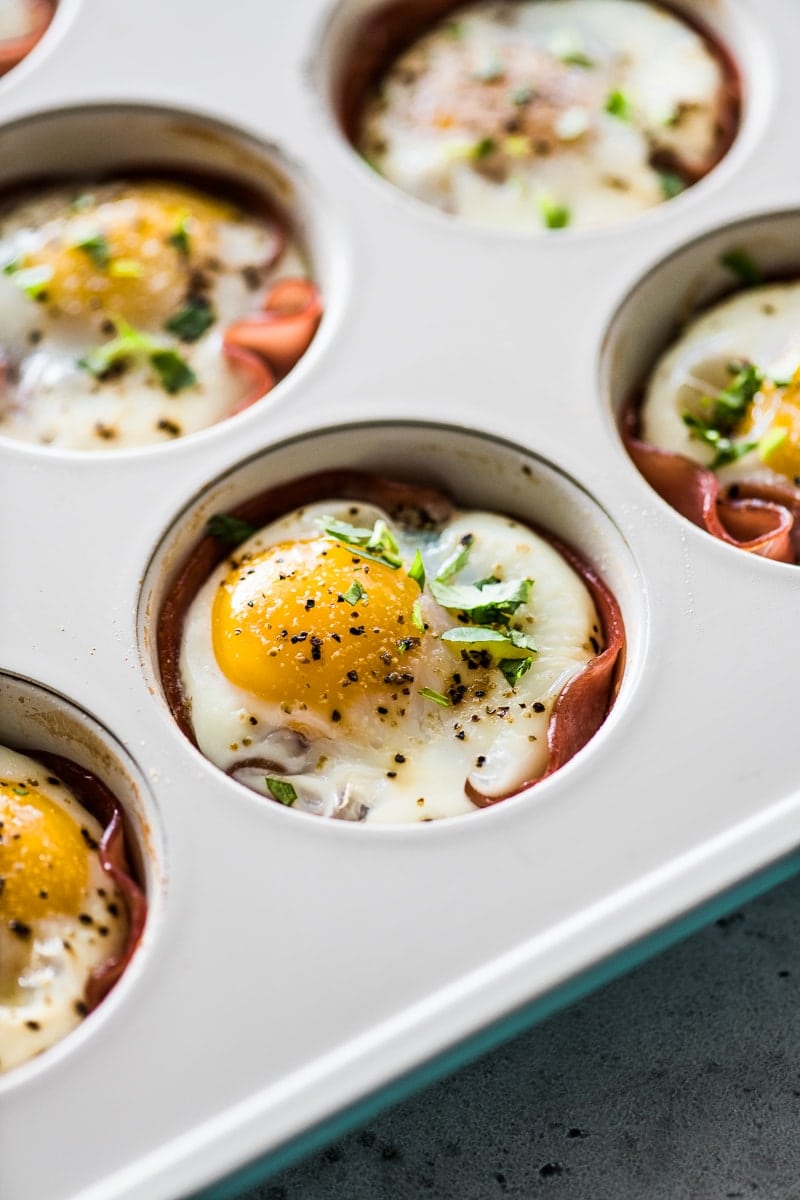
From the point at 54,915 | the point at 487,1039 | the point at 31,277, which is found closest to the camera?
the point at 487,1039

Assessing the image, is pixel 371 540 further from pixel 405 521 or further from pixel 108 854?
pixel 108 854

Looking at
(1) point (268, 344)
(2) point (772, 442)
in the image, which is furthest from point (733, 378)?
(1) point (268, 344)

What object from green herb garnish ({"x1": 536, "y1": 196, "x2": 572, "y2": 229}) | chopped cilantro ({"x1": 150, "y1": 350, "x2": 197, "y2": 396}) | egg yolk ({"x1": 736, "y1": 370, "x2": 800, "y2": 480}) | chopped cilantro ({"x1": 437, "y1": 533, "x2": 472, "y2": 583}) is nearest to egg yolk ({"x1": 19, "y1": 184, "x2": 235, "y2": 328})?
chopped cilantro ({"x1": 150, "y1": 350, "x2": 197, "y2": 396})

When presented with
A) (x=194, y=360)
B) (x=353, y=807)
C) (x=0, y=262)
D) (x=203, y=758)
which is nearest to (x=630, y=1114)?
(x=353, y=807)

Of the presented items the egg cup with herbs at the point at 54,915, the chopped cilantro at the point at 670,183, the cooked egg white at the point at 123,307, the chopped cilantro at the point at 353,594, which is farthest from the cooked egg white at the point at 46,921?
the chopped cilantro at the point at 670,183

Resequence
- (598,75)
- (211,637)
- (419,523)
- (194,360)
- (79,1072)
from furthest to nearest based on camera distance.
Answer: (598,75) < (194,360) < (419,523) < (211,637) < (79,1072)

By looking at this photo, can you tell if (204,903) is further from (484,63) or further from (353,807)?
(484,63)

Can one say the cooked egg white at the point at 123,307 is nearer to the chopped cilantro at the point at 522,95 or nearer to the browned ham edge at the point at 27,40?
the browned ham edge at the point at 27,40
